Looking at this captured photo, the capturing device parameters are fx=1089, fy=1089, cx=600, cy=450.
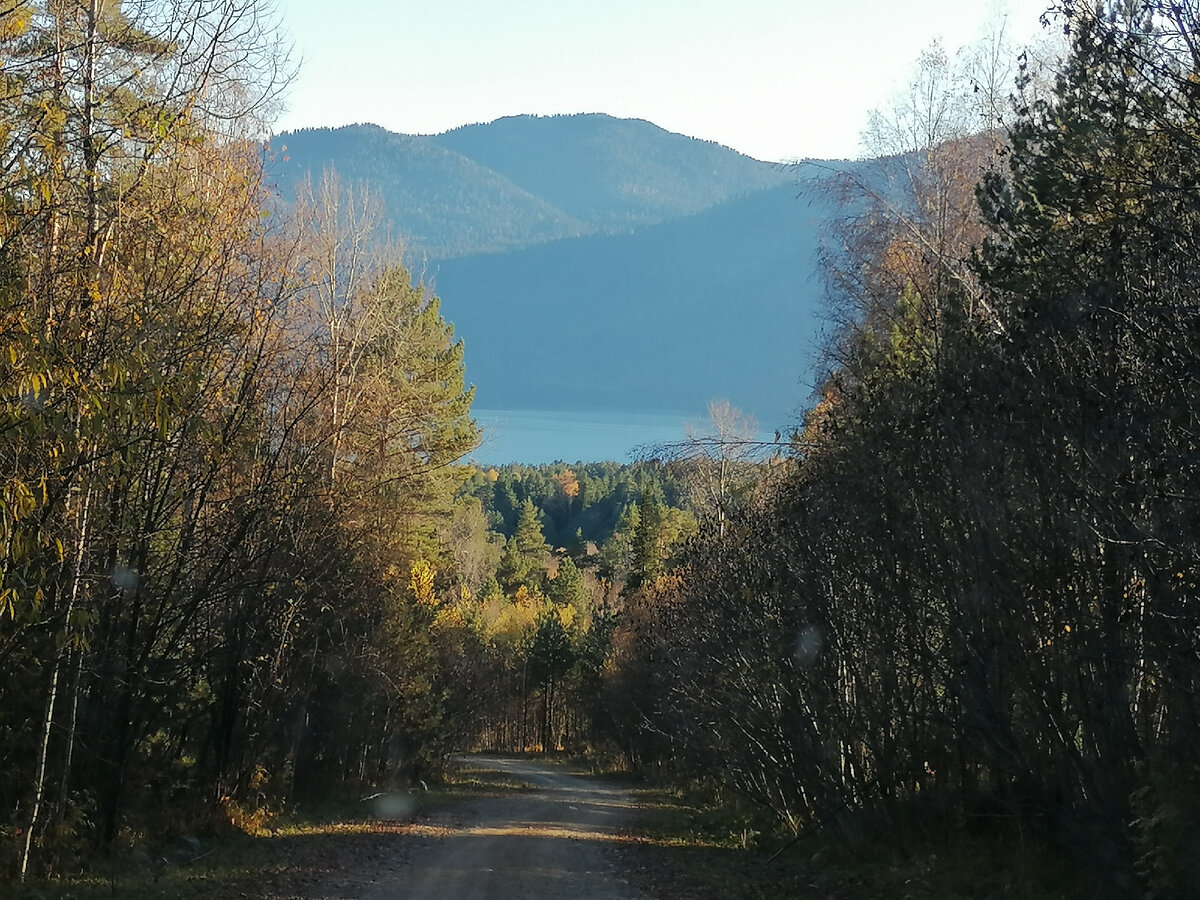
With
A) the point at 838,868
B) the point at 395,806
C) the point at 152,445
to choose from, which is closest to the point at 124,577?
the point at 152,445

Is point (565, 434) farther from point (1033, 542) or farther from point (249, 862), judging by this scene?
point (1033, 542)

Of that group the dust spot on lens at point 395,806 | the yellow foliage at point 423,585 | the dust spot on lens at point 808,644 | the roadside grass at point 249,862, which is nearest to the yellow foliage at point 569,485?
the yellow foliage at point 423,585

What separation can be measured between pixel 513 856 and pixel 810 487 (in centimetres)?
677

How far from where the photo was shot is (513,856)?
598 inches

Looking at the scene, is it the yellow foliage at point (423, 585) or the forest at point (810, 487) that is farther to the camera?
the yellow foliage at point (423, 585)

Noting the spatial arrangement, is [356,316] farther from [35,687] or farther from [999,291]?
[999,291]

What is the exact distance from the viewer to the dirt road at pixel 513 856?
1185 centimetres

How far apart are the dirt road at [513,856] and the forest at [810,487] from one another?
3041 mm

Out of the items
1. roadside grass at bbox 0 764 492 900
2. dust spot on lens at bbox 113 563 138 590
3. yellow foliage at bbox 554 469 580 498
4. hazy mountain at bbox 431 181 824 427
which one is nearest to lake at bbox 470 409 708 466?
hazy mountain at bbox 431 181 824 427

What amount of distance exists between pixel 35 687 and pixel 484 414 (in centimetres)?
3534

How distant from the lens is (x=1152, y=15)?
7.14 m

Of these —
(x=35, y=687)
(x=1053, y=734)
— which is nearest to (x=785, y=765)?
(x=1053, y=734)

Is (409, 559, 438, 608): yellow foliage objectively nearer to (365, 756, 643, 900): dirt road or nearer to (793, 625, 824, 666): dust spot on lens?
(365, 756, 643, 900): dirt road

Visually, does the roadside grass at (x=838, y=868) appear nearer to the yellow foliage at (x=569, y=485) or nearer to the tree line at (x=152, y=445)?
the tree line at (x=152, y=445)
